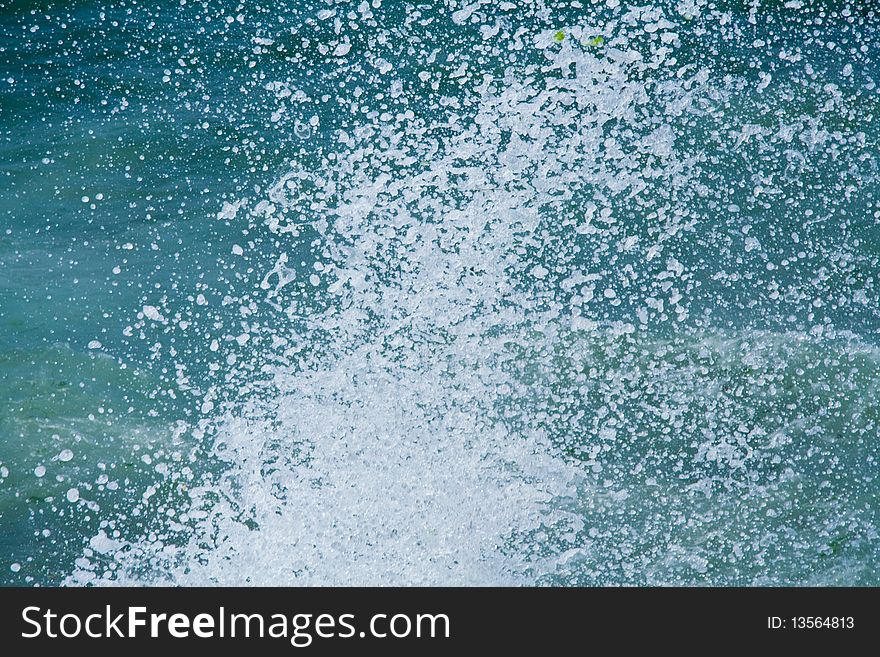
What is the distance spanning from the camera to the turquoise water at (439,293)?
3322mm

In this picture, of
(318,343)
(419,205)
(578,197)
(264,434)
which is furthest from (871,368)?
(264,434)

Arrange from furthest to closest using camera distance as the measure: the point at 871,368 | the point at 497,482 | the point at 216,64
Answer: the point at 216,64, the point at 871,368, the point at 497,482

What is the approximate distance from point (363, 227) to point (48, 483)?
5.33 feet

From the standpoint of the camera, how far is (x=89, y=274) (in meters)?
3.63

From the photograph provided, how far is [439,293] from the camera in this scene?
3.45 m

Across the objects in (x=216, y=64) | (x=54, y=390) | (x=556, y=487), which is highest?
(x=216, y=64)

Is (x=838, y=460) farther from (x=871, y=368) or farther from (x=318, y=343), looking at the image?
(x=318, y=343)

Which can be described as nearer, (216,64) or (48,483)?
(48,483)

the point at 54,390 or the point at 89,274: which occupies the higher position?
the point at 89,274

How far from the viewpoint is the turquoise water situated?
332 cm

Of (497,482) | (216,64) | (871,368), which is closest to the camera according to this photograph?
(497,482)

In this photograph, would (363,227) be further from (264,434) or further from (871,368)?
(871,368)

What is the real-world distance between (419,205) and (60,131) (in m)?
1.65

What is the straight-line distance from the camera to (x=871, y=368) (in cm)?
355
